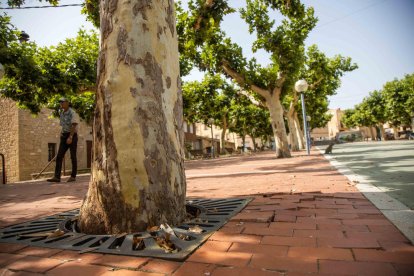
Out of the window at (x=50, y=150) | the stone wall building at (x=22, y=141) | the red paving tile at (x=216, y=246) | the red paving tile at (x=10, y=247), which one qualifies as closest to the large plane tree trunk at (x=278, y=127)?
the red paving tile at (x=216, y=246)

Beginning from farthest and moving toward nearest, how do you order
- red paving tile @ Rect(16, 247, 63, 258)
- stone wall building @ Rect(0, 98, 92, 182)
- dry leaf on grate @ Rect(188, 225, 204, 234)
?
1. stone wall building @ Rect(0, 98, 92, 182)
2. dry leaf on grate @ Rect(188, 225, 204, 234)
3. red paving tile @ Rect(16, 247, 63, 258)

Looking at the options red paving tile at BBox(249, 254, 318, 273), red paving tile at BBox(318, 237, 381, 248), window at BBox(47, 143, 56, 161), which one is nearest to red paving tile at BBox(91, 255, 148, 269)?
red paving tile at BBox(249, 254, 318, 273)

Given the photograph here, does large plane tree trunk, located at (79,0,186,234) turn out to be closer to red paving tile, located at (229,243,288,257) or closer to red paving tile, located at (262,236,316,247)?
red paving tile, located at (229,243,288,257)

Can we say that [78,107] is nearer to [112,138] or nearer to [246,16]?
[246,16]

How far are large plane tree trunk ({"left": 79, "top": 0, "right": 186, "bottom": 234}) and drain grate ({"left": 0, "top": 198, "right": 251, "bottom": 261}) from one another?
131mm

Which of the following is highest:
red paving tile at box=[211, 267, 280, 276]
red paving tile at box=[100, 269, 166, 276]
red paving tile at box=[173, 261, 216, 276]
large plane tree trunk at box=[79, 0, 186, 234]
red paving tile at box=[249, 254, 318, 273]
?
large plane tree trunk at box=[79, 0, 186, 234]

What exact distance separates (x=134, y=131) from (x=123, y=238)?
74 centimetres

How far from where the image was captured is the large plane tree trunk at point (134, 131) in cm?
191

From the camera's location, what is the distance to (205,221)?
2.11m

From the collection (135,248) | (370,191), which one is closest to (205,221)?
(135,248)

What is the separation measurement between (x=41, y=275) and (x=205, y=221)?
1.13 m

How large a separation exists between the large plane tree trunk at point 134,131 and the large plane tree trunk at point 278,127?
1100 centimetres

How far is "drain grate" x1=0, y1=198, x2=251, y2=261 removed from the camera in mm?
1523

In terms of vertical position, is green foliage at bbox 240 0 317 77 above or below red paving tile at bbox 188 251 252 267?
above
